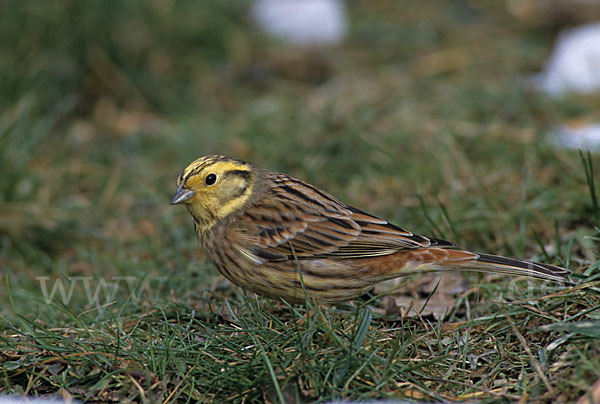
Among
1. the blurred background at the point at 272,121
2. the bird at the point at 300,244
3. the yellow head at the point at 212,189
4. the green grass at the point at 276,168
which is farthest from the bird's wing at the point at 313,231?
the blurred background at the point at 272,121

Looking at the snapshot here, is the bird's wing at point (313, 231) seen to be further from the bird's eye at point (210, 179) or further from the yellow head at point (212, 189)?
the bird's eye at point (210, 179)

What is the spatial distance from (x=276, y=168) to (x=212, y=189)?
2190mm

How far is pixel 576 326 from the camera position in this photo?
3129mm

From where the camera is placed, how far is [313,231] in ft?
13.0

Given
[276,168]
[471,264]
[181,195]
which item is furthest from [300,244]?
[276,168]

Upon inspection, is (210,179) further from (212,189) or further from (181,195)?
(181,195)

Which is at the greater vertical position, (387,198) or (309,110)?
(309,110)

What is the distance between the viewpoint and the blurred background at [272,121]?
16.9 ft

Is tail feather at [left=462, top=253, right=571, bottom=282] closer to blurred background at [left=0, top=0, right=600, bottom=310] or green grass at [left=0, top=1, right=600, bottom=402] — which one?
green grass at [left=0, top=1, right=600, bottom=402]

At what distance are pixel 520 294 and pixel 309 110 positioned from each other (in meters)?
3.63

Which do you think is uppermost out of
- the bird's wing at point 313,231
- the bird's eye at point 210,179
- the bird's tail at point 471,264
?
the bird's eye at point 210,179

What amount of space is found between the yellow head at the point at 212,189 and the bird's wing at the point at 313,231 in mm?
121

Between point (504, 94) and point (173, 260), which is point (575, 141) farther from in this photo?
point (173, 260)

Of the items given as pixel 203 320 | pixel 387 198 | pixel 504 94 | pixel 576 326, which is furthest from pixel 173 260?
pixel 504 94
